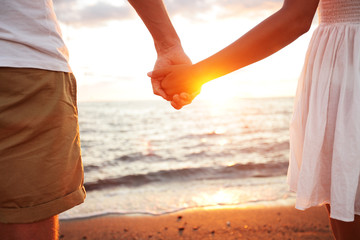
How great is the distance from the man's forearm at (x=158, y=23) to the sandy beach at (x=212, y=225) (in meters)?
2.34

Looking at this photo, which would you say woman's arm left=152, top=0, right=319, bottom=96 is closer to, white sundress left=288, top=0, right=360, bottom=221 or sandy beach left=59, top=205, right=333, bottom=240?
white sundress left=288, top=0, right=360, bottom=221

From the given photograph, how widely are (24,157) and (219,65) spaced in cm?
111

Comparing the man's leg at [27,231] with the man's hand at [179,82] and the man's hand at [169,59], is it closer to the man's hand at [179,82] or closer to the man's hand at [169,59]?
the man's hand at [179,82]

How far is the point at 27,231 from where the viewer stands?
1193mm

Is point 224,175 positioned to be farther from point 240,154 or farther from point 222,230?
point 222,230

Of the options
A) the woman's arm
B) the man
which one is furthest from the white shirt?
the woman's arm

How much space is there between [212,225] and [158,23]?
2.66 meters

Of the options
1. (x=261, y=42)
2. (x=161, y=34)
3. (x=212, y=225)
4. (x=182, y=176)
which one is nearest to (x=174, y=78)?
(x=161, y=34)

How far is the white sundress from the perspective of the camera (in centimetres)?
132

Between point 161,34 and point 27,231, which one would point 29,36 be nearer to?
point 27,231

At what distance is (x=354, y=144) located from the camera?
1309 millimetres

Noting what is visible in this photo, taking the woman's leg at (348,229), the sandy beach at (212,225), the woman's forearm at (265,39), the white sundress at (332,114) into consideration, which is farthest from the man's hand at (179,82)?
the sandy beach at (212,225)

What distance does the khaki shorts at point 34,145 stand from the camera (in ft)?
3.81

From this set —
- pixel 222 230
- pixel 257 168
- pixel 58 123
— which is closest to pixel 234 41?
pixel 58 123
